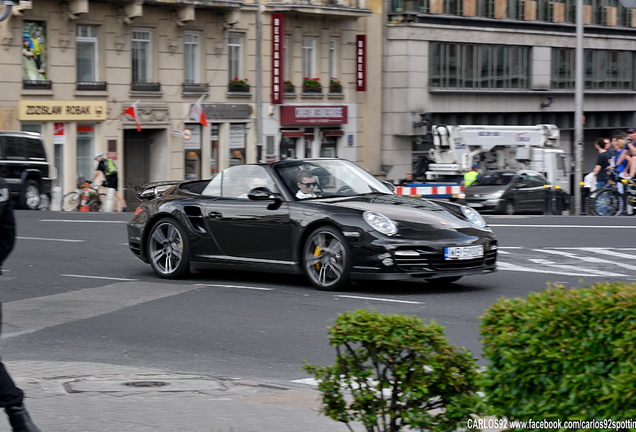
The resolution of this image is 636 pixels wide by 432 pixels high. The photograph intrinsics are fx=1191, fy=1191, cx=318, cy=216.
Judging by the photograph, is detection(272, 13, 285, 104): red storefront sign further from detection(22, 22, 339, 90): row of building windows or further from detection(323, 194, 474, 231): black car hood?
detection(323, 194, 474, 231): black car hood

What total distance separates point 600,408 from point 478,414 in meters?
0.85

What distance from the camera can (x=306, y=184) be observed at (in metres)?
13.2

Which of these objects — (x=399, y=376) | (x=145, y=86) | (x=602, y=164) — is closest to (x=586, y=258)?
(x=399, y=376)

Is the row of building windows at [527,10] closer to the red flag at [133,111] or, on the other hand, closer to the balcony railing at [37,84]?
the red flag at [133,111]

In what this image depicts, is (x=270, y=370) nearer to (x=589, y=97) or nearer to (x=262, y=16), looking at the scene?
(x=262, y=16)

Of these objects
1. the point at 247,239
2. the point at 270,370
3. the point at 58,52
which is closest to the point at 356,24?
the point at 58,52

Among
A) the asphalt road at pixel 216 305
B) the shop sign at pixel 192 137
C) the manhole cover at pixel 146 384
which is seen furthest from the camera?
the shop sign at pixel 192 137

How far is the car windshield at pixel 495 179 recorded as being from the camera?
36.2 m

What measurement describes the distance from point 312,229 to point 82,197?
22.9m

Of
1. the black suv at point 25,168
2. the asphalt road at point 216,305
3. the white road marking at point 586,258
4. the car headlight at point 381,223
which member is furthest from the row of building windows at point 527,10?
the car headlight at point 381,223

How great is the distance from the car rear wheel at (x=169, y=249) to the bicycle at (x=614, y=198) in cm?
1445

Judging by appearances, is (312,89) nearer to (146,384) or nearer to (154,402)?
(146,384)

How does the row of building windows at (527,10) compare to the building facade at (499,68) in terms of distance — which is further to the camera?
the row of building windows at (527,10)

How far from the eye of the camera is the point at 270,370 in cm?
860
